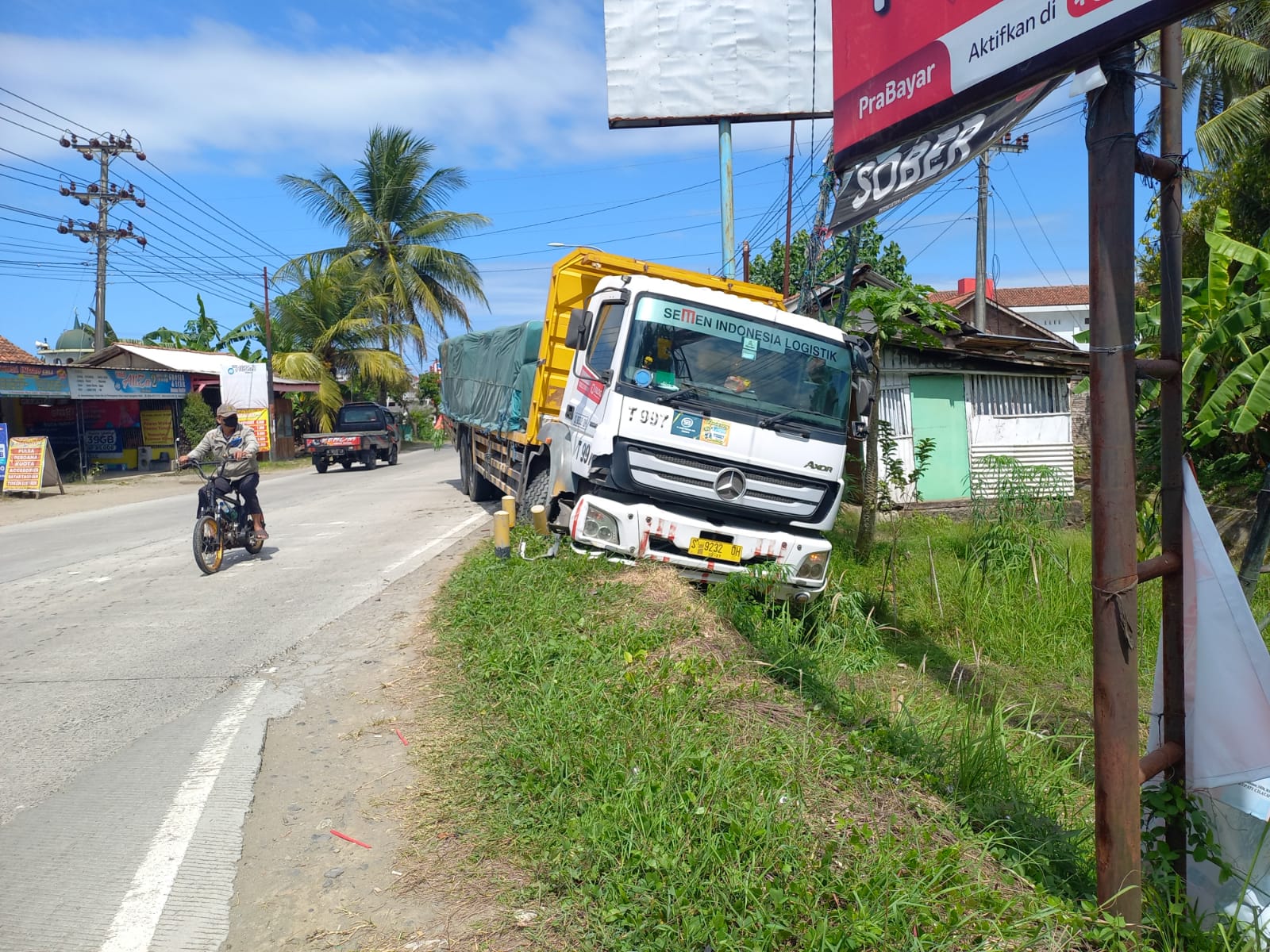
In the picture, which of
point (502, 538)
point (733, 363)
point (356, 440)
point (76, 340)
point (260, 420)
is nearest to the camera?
point (733, 363)

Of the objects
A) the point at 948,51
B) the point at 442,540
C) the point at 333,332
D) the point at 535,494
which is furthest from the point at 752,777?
the point at 333,332

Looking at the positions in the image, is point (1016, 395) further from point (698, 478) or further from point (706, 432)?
point (698, 478)

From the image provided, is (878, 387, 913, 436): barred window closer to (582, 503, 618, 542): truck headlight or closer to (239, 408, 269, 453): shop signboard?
(582, 503, 618, 542): truck headlight

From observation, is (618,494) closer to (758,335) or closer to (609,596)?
(609,596)

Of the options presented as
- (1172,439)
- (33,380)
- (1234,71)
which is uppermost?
(1234,71)

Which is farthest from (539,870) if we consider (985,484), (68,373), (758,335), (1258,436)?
(68,373)

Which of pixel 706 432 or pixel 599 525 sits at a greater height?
pixel 706 432

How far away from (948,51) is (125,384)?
1029 inches

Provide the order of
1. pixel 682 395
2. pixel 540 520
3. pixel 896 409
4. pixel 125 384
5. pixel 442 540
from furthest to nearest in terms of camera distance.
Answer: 1. pixel 125 384
2. pixel 896 409
3. pixel 442 540
4. pixel 540 520
5. pixel 682 395

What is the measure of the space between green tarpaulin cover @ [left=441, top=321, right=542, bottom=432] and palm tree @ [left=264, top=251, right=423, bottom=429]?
Result: 14.5 meters

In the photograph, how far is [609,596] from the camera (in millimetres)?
6262

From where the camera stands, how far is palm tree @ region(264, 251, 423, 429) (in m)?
32.7

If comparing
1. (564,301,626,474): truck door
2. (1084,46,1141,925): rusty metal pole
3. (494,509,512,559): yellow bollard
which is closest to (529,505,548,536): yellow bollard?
(494,509,512,559): yellow bollard

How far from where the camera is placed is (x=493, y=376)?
46.9ft
